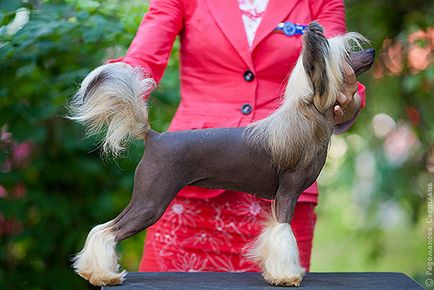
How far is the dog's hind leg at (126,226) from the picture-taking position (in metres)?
1.52

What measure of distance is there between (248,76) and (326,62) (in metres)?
0.37

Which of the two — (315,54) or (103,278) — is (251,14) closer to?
(315,54)

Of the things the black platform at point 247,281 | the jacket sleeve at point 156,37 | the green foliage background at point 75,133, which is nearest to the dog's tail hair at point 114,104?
the jacket sleeve at point 156,37

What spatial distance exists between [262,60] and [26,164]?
1.19m

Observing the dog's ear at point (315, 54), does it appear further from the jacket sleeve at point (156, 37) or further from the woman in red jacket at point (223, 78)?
the jacket sleeve at point (156, 37)

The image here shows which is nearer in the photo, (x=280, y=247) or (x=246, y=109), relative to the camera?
(x=280, y=247)

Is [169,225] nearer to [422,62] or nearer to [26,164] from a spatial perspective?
[26,164]

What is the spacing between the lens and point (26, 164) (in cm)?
265

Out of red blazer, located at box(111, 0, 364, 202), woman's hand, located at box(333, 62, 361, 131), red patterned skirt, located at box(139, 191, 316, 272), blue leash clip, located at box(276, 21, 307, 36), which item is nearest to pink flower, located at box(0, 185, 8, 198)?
red patterned skirt, located at box(139, 191, 316, 272)

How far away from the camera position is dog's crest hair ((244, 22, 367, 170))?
148 cm

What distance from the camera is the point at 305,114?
1509 millimetres

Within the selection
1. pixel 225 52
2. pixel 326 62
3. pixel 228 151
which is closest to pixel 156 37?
pixel 225 52

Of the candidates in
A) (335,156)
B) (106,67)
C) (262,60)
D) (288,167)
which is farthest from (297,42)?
(335,156)

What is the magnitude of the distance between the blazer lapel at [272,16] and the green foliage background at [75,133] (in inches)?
25.1
